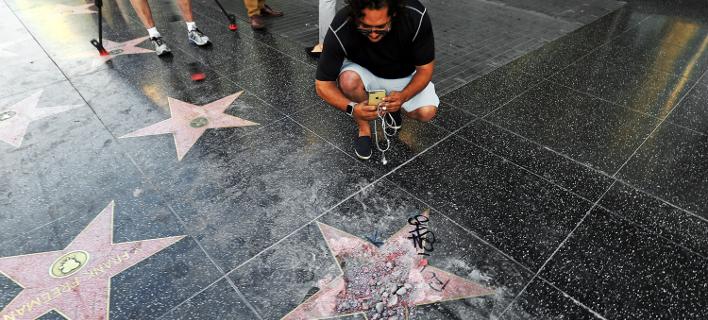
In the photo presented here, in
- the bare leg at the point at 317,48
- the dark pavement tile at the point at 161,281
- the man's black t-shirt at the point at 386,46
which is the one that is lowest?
the dark pavement tile at the point at 161,281

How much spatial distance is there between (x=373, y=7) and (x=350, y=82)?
55 cm

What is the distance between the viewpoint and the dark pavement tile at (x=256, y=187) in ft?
5.93

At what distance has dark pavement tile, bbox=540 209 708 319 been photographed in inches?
58.7

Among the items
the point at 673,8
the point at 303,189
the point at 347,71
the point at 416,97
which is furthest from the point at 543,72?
the point at 673,8

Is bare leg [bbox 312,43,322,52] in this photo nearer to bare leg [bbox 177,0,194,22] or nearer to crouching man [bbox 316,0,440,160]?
bare leg [bbox 177,0,194,22]

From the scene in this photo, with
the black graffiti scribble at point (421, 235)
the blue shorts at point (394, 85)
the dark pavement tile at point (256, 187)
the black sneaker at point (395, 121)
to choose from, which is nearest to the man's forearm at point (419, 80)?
→ the blue shorts at point (394, 85)

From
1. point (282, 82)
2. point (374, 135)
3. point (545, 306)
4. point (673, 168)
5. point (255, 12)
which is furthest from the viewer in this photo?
point (255, 12)

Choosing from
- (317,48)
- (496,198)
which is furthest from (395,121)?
(317,48)

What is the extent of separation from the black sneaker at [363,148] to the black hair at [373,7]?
2.40 ft

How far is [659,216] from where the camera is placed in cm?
188

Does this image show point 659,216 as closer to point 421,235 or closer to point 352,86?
point 421,235

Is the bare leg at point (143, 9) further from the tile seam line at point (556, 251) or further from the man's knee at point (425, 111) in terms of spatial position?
the tile seam line at point (556, 251)

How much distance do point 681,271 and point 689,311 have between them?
0.21 m

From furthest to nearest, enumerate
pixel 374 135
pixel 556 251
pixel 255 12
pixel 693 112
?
pixel 255 12 → pixel 693 112 → pixel 374 135 → pixel 556 251
